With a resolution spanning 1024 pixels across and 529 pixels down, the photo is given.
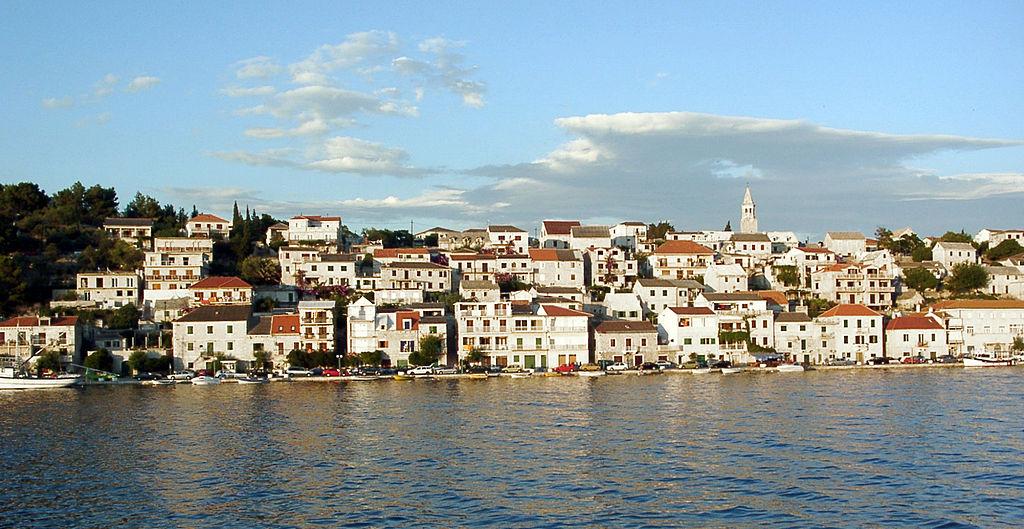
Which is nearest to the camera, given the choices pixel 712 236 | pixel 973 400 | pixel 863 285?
pixel 973 400

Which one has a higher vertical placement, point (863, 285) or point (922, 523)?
point (863, 285)

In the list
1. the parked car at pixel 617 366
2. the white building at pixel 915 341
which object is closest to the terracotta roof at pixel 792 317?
the white building at pixel 915 341

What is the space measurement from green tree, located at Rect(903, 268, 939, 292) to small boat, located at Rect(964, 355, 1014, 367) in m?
14.5

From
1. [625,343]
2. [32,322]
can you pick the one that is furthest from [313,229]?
[625,343]

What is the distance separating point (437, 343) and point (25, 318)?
2569 cm

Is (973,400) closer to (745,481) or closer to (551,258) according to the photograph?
(745,481)

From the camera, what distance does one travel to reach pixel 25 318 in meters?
58.6

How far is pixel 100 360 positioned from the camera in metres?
56.2

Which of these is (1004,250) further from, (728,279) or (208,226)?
(208,226)

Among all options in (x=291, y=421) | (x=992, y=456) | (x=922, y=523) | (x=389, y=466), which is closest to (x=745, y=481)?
(x=922, y=523)

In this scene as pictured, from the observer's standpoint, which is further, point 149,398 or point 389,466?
point 149,398

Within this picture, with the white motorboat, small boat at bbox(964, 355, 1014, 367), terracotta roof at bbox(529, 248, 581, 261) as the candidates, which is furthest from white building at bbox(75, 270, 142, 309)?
small boat at bbox(964, 355, 1014, 367)

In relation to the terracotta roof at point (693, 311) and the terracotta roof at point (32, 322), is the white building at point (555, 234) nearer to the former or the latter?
the terracotta roof at point (693, 311)

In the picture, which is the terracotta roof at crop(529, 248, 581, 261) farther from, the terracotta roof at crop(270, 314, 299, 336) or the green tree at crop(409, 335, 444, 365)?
the terracotta roof at crop(270, 314, 299, 336)
